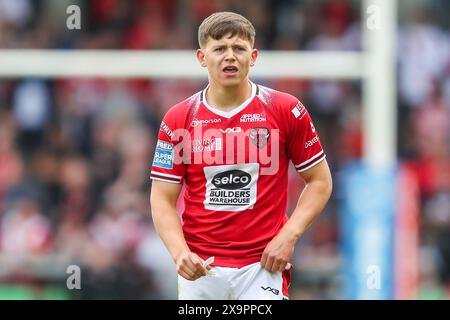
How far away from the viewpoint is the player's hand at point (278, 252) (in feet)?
18.1

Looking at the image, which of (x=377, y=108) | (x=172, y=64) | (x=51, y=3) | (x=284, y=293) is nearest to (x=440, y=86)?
(x=377, y=108)

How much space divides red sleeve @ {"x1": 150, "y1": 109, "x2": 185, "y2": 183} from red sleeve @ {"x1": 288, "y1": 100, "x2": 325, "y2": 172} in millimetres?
549

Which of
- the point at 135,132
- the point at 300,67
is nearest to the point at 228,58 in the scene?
the point at 300,67

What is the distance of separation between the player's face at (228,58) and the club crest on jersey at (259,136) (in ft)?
0.80

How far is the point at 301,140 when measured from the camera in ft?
18.5

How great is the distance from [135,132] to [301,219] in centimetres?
541

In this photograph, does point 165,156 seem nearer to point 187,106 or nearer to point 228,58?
point 187,106

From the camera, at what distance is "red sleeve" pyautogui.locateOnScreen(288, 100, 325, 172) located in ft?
18.4

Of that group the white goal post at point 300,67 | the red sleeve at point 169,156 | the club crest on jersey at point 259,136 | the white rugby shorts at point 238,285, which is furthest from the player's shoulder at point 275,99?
the white goal post at point 300,67

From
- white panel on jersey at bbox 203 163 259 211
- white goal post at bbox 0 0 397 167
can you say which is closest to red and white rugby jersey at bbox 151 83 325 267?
white panel on jersey at bbox 203 163 259 211

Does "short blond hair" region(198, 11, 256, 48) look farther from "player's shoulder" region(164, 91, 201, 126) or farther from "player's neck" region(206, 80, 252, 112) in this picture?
"player's shoulder" region(164, 91, 201, 126)

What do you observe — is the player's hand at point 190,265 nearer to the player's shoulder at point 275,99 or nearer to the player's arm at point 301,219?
the player's arm at point 301,219
